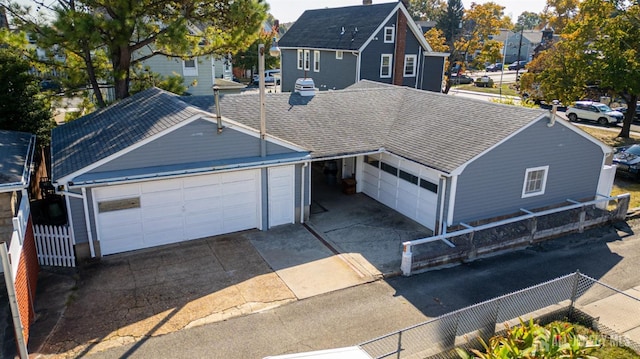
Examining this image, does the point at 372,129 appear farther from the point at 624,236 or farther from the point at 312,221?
the point at 624,236

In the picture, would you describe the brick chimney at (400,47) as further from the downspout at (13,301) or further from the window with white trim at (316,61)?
the downspout at (13,301)

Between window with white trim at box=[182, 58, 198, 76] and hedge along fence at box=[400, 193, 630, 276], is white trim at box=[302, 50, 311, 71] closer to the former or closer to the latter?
window with white trim at box=[182, 58, 198, 76]

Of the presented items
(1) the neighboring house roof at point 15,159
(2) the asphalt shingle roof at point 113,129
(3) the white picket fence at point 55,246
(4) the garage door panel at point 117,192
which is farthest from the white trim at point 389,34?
(3) the white picket fence at point 55,246

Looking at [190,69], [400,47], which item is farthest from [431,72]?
[190,69]

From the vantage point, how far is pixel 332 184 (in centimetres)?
2155

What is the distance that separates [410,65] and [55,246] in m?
31.3

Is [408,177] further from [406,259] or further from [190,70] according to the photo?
[190,70]

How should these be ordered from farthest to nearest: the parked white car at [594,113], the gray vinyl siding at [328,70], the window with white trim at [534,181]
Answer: the parked white car at [594,113], the gray vinyl siding at [328,70], the window with white trim at [534,181]

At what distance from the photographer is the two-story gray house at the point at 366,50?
116 ft

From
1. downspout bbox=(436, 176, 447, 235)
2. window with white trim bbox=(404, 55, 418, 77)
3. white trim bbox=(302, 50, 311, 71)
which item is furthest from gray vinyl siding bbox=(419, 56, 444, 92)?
downspout bbox=(436, 176, 447, 235)

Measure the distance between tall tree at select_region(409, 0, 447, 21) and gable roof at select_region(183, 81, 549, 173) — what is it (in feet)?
301

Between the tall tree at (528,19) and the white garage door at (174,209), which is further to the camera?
the tall tree at (528,19)

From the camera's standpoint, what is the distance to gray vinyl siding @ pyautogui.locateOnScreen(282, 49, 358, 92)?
118 feet

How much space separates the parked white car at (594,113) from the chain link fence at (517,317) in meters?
29.8
